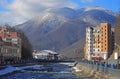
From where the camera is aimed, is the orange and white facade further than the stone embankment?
Yes

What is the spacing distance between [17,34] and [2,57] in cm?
4844

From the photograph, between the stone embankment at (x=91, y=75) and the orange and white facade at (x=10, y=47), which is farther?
the orange and white facade at (x=10, y=47)

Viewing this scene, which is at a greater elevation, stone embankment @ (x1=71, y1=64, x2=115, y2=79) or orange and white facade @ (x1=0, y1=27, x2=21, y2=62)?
orange and white facade @ (x1=0, y1=27, x2=21, y2=62)

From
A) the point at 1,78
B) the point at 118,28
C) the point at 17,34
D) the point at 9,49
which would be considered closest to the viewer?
the point at 1,78

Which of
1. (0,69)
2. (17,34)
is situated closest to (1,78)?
(0,69)

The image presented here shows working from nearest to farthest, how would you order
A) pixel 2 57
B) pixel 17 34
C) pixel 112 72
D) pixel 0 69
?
pixel 112 72 < pixel 0 69 < pixel 2 57 < pixel 17 34

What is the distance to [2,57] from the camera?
14888cm

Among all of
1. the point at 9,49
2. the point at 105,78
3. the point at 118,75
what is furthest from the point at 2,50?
the point at 118,75

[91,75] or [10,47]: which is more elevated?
A: [10,47]

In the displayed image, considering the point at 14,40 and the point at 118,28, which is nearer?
the point at 118,28

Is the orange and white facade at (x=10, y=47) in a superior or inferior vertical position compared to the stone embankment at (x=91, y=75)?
superior

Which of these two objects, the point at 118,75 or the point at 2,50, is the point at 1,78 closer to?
the point at 118,75

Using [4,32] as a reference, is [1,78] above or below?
below

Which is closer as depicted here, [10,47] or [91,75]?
[91,75]
